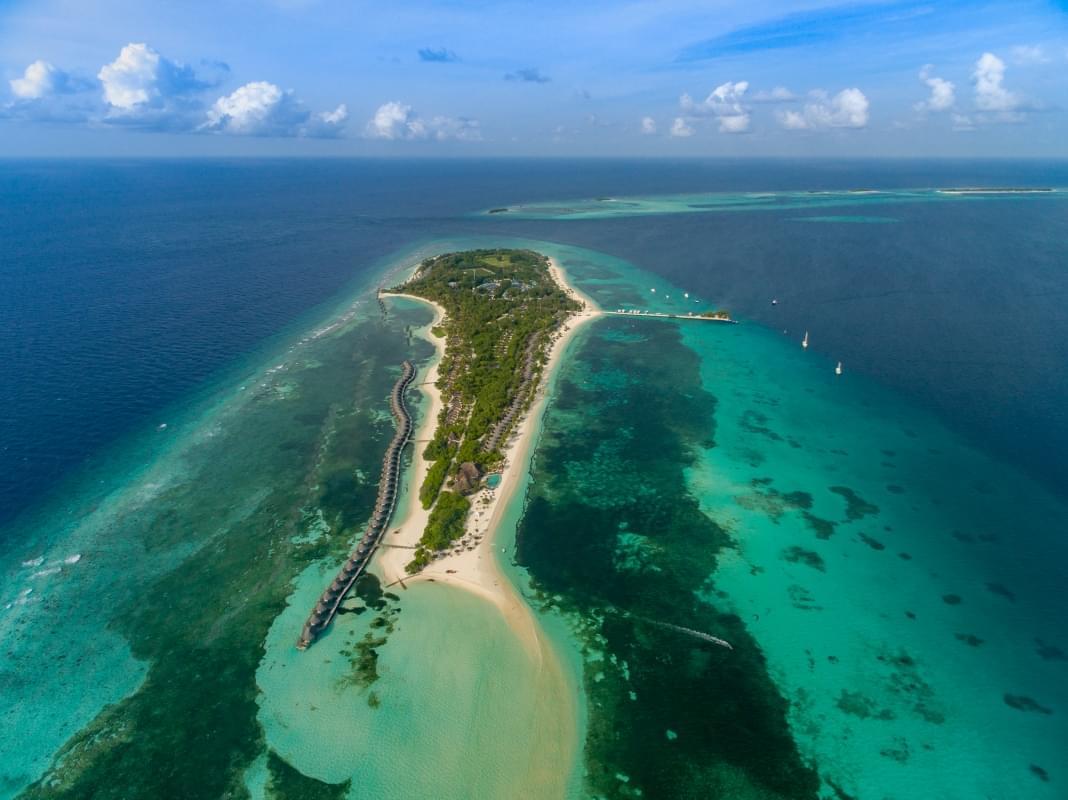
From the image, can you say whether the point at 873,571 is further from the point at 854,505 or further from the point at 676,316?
the point at 676,316

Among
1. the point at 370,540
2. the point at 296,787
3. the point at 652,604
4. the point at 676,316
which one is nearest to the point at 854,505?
the point at 652,604

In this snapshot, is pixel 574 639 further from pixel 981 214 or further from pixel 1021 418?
pixel 981 214

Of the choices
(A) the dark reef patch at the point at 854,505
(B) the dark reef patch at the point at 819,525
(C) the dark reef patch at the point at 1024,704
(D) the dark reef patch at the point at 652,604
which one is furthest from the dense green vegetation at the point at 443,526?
(C) the dark reef patch at the point at 1024,704

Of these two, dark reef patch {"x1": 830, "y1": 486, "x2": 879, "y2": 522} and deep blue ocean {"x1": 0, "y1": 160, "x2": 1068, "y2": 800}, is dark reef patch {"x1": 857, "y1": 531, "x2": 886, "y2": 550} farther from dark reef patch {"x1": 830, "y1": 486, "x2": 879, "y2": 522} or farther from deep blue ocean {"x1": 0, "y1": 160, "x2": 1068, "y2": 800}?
dark reef patch {"x1": 830, "y1": 486, "x2": 879, "y2": 522}

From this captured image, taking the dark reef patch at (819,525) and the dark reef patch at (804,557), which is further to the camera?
the dark reef patch at (819,525)

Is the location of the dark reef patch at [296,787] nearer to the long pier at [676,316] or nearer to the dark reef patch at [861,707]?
the dark reef patch at [861,707]

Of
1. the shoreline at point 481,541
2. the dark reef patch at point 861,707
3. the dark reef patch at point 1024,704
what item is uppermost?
the shoreline at point 481,541
